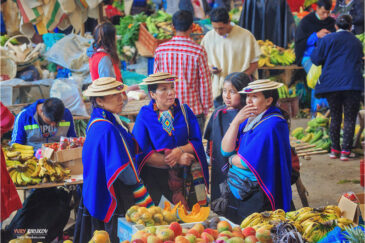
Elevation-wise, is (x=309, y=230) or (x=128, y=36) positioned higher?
(x=128, y=36)

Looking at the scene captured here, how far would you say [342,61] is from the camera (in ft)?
21.6

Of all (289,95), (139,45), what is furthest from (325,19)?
(139,45)

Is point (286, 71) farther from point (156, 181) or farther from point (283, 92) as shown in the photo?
point (156, 181)

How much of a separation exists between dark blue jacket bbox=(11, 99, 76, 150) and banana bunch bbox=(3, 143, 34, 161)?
18cm

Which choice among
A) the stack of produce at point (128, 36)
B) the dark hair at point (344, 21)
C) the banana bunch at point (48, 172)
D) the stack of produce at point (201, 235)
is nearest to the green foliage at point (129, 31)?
the stack of produce at point (128, 36)

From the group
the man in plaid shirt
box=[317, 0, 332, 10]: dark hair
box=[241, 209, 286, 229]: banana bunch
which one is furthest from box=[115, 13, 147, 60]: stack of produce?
box=[241, 209, 286, 229]: banana bunch

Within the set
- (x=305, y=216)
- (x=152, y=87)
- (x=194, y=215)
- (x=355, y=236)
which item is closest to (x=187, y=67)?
(x=152, y=87)

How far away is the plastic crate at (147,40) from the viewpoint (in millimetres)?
8570

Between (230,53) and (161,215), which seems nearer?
(161,215)

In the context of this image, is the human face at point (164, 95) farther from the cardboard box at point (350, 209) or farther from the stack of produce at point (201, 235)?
the cardboard box at point (350, 209)

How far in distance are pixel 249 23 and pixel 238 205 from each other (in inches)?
245

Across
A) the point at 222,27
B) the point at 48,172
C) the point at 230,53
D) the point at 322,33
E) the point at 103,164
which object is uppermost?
the point at 222,27

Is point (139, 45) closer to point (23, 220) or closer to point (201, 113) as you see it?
point (201, 113)

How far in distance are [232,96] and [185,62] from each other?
4.23 feet
